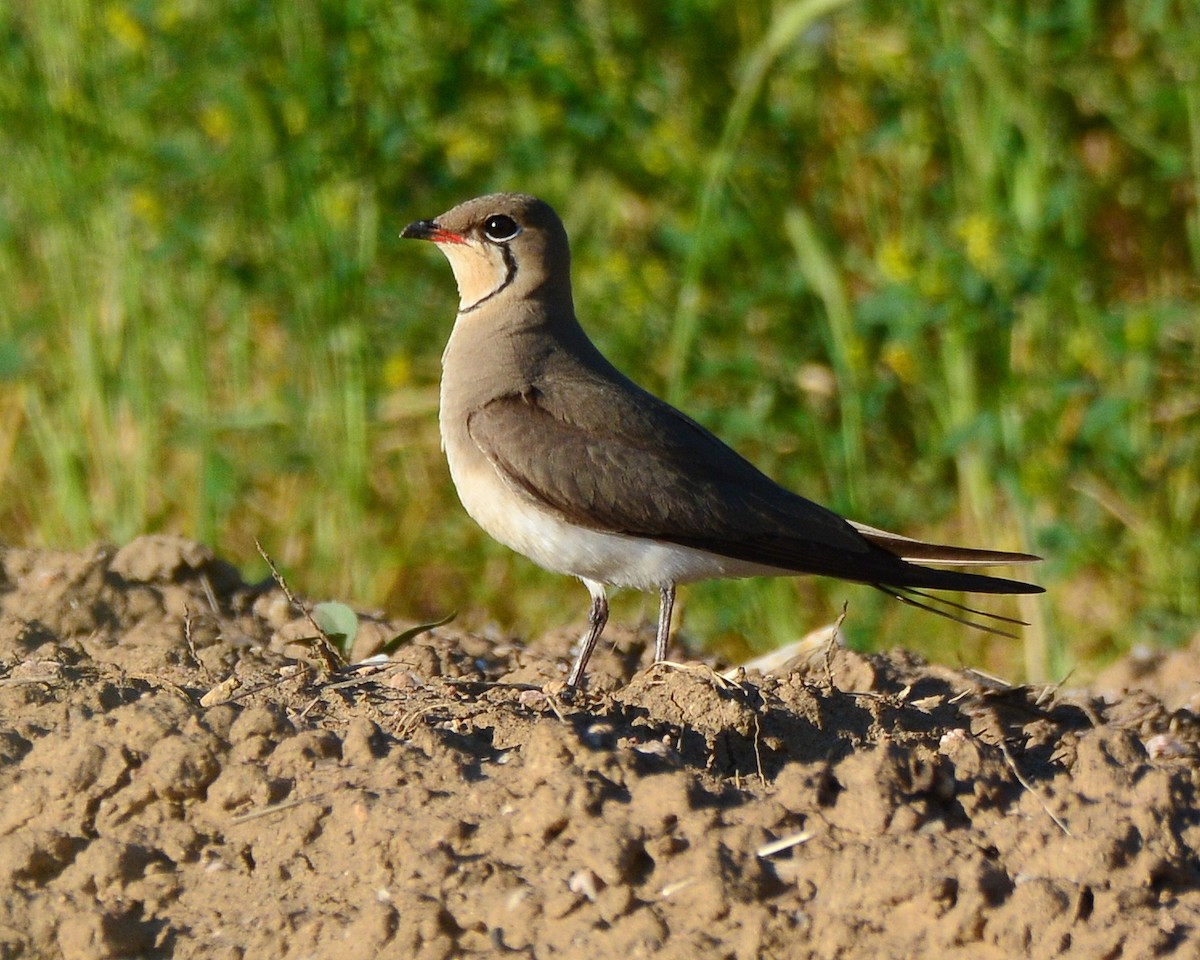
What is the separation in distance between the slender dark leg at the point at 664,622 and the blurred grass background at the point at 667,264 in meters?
2.23

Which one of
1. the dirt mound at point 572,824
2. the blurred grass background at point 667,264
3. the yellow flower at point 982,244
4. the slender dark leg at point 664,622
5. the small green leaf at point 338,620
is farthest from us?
the blurred grass background at point 667,264

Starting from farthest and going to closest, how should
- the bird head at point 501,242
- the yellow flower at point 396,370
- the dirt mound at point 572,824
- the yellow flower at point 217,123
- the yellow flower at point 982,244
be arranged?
1. the yellow flower at point 396,370
2. the yellow flower at point 217,123
3. the yellow flower at point 982,244
4. the bird head at point 501,242
5. the dirt mound at point 572,824

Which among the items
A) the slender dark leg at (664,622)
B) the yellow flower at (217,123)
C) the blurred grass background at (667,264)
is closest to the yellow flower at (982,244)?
the blurred grass background at (667,264)

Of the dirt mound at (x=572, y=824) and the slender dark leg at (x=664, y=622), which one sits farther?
the slender dark leg at (x=664, y=622)

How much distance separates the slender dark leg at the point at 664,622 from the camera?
4.42 meters

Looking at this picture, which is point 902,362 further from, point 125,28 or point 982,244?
point 125,28

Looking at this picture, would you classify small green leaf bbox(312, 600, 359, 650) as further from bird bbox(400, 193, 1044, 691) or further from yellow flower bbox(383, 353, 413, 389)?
yellow flower bbox(383, 353, 413, 389)

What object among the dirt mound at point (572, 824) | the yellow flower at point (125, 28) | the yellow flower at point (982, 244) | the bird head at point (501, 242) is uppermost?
the yellow flower at point (125, 28)

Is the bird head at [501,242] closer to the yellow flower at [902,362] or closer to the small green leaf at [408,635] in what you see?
the small green leaf at [408,635]

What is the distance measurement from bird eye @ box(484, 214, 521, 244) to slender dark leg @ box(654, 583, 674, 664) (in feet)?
3.98

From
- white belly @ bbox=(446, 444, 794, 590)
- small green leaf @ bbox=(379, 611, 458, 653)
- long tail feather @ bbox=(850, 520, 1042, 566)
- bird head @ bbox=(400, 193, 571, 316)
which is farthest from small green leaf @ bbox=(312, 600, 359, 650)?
long tail feather @ bbox=(850, 520, 1042, 566)

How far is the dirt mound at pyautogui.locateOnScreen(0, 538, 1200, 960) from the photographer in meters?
3.13

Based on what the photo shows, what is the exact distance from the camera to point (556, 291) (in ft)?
17.2

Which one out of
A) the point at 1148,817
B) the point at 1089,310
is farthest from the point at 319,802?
the point at 1089,310
